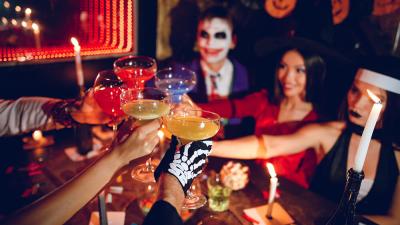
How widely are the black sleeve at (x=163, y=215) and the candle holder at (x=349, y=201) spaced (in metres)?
0.74

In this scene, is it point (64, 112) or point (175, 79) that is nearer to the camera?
point (64, 112)

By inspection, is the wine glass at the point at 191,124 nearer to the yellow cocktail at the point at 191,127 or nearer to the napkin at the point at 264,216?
the yellow cocktail at the point at 191,127

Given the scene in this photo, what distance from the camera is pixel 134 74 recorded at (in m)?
2.21

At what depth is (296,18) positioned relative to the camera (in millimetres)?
4570

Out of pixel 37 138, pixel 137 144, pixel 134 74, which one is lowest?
pixel 37 138

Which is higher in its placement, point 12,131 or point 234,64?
point 234,64

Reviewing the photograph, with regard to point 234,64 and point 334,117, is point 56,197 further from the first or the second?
point 334,117

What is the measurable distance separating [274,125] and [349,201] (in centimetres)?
221

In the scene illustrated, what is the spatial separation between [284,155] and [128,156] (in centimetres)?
200

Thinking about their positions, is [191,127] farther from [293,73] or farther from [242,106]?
[242,106]

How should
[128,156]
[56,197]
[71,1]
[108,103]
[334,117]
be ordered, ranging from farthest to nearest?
[71,1] → [334,117] → [108,103] → [128,156] → [56,197]

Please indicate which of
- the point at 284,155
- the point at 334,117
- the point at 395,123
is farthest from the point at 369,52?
the point at 284,155

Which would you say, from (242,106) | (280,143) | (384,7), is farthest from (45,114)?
(384,7)

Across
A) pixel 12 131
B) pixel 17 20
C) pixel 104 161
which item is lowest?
pixel 12 131
